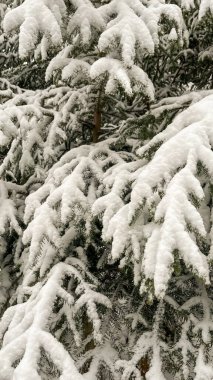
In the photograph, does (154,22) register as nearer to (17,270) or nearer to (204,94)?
(204,94)

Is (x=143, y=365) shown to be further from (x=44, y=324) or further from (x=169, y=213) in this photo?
(x=169, y=213)

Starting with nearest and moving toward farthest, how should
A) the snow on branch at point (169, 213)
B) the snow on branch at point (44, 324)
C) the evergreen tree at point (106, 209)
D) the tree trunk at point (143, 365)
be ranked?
1. the snow on branch at point (169, 213)
2. the evergreen tree at point (106, 209)
3. the snow on branch at point (44, 324)
4. the tree trunk at point (143, 365)

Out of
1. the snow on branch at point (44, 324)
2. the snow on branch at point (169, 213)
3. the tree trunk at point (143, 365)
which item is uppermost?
the snow on branch at point (169, 213)

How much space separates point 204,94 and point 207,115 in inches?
34.0

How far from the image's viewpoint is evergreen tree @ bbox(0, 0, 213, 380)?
259cm

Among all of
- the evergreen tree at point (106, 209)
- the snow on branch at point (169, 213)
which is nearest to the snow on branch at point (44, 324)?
the evergreen tree at point (106, 209)

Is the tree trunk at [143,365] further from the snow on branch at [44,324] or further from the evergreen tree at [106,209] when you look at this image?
the snow on branch at [44,324]

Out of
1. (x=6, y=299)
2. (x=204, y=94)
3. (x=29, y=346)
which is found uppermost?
(x=204, y=94)

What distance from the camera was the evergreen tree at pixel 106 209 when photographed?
2588 mm

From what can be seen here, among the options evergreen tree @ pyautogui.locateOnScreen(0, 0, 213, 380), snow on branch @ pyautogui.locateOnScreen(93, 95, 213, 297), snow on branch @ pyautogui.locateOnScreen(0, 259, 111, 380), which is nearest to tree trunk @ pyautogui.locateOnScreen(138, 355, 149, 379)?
evergreen tree @ pyautogui.locateOnScreen(0, 0, 213, 380)

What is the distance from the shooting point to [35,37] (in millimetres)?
2898

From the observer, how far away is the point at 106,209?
2914mm

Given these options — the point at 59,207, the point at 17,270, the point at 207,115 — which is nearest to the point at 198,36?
the point at 207,115

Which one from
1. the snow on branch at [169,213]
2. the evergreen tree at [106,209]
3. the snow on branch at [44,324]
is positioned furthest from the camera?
the snow on branch at [44,324]
